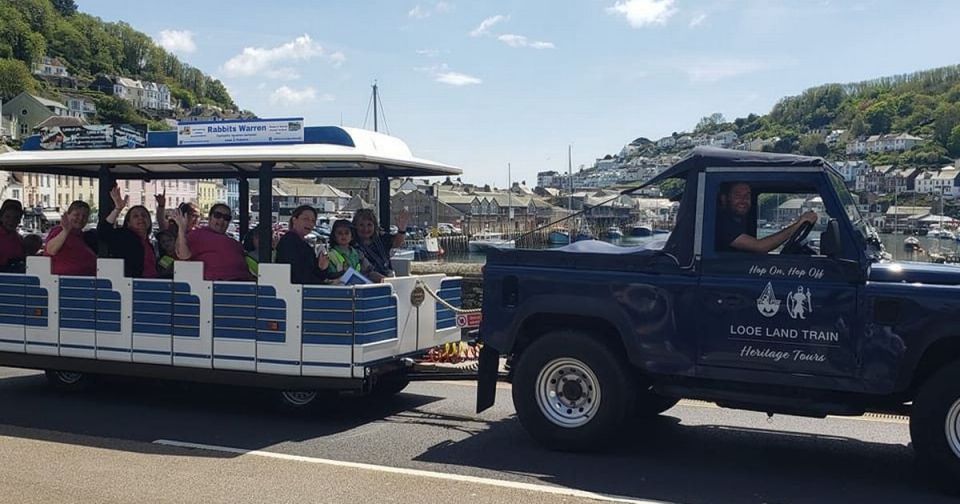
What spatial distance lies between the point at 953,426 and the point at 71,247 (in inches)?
330

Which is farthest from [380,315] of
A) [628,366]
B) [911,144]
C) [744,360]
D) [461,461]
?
[911,144]

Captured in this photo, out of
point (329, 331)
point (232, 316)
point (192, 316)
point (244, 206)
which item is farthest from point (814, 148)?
point (192, 316)

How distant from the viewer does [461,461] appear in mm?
7008

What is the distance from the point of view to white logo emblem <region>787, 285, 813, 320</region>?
6406mm

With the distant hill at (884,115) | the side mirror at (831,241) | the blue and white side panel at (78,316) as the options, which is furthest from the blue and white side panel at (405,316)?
the distant hill at (884,115)

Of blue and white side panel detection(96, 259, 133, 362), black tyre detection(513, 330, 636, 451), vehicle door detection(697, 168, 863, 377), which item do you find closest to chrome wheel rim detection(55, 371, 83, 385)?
blue and white side panel detection(96, 259, 133, 362)

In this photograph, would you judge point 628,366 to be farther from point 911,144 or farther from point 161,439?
point 911,144

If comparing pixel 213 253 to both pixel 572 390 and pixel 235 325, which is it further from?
pixel 572 390

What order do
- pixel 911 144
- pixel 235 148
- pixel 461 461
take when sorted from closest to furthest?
pixel 461 461
pixel 235 148
pixel 911 144

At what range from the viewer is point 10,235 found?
1048cm

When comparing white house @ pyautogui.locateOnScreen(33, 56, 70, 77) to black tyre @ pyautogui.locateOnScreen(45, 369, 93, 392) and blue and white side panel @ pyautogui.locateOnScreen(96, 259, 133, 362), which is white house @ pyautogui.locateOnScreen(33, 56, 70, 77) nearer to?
black tyre @ pyautogui.locateOnScreen(45, 369, 93, 392)

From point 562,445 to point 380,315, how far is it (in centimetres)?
216

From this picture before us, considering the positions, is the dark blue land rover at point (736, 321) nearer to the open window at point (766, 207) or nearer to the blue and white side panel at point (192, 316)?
the open window at point (766, 207)

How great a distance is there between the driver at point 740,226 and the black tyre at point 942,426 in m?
1.44
